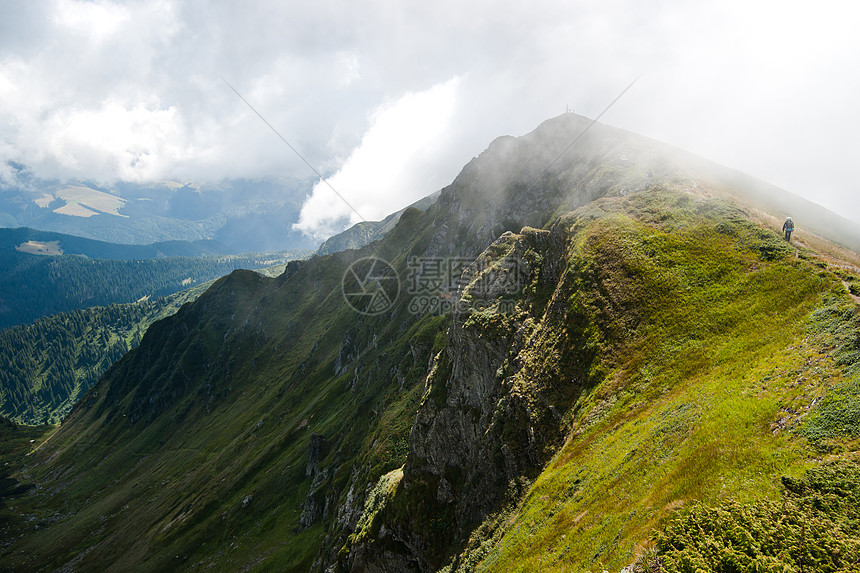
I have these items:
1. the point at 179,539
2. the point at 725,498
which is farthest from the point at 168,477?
the point at 725,498

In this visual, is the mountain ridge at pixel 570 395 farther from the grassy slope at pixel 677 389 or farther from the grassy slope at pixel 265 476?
the grassy slope at pixel 265 476

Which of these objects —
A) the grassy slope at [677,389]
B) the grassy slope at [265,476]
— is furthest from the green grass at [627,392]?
the grassy slope at [265,476]

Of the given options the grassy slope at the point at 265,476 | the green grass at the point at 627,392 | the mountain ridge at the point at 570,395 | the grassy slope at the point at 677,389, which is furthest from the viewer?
the grassy slope at the point at 265,476

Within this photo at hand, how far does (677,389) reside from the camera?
31875mm

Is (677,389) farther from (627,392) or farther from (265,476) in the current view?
(265,476)

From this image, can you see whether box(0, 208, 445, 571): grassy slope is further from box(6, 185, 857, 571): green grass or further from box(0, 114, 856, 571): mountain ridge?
box(6, 185, 857, 571): green grass

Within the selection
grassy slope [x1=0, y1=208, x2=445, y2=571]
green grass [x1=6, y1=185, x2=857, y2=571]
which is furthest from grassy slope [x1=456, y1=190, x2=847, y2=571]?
grassy slope [x1=0, y1=208, x2=445, y2=571]

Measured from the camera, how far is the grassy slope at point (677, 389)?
22.0 m

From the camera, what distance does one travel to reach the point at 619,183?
89.4 m

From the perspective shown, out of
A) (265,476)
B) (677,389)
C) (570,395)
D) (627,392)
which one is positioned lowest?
(265,476)

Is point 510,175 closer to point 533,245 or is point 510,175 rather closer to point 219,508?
point 533,245

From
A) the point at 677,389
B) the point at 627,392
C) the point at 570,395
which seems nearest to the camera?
the point at 677,389

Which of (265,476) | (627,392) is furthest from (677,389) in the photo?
(265,476)

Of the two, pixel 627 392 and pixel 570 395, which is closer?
pixel 627 392
